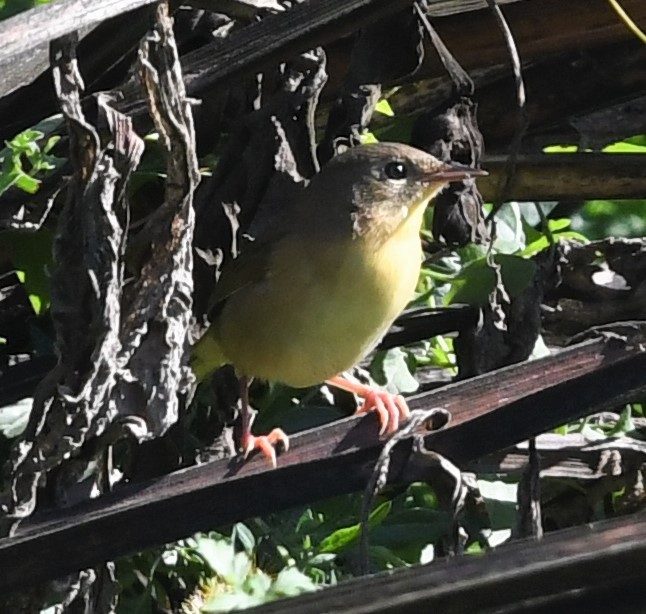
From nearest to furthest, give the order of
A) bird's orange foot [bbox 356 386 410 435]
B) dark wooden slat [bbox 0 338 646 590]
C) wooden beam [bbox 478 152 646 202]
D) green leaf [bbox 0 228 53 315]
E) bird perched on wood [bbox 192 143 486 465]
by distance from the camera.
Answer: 1. dark wooden slat [bbox 0 338 646 590]
2. bird's orange foot [bbox 356 386 410 435]
3. green leaf [bbox 0 228 53 315]
4. bird perched on wood [bbox 192 143 486 465]
5. wooden beam [bbox 478 152 646 202]

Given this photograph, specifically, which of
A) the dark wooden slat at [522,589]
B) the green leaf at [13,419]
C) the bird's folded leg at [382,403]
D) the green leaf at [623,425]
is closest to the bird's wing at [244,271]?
the bird's folded leg at [382,403]

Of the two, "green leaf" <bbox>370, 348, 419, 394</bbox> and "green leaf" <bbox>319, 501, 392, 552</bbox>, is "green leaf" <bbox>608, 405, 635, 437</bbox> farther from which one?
"green leaf" <bbox>319, 501, 392, 552</bbox>

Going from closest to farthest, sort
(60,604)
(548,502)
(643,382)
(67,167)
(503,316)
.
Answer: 1. (643,382)
2. (60,604)
3. (67,167)
4. (503,316)
5. (548,502)

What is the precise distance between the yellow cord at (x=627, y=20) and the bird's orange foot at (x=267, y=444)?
1076 millimetres

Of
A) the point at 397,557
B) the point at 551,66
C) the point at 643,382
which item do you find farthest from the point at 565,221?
the point at 643,382

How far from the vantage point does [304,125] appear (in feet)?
7.89

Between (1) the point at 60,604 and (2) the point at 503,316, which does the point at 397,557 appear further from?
(1) the point at 60,604

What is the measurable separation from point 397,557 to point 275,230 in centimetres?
79

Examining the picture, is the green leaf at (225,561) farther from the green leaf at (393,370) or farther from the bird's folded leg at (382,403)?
the green leaf at (393,370)

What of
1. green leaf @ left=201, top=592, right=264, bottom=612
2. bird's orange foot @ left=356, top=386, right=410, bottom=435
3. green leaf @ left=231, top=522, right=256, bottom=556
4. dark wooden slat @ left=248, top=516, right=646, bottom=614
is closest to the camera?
dark wooden slat @ left=248, top=516, right=646, bottom=614

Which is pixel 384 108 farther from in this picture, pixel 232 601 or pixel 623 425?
pixel 232 601

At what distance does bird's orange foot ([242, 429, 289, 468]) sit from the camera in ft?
6.55

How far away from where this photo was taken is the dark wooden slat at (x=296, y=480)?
5.26 ft

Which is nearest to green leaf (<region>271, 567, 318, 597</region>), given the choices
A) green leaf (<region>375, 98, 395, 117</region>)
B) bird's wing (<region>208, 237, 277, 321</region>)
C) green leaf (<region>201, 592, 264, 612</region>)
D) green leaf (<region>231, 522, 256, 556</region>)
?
green leaf (<region>201, 592, 264, 612</region>)
